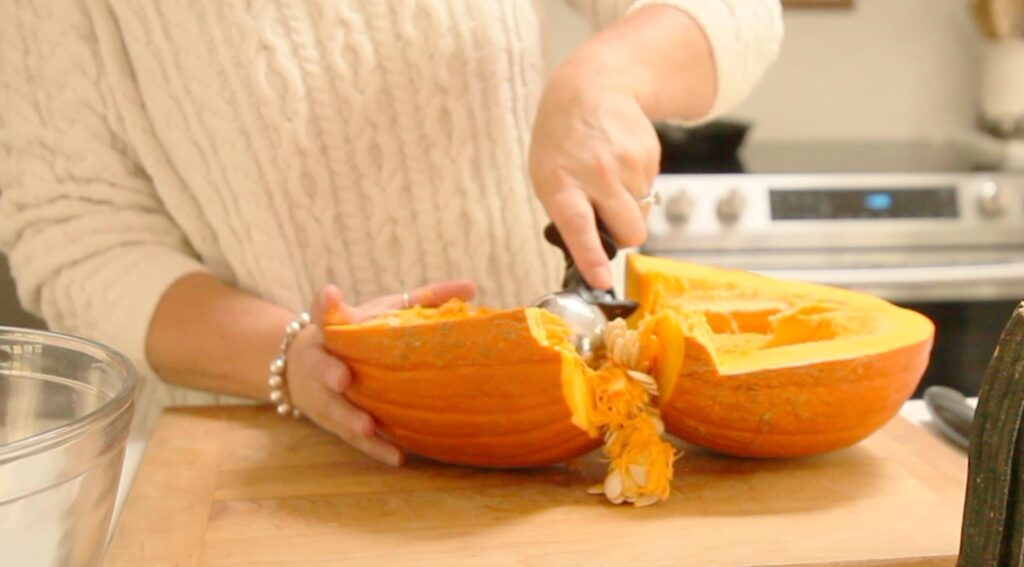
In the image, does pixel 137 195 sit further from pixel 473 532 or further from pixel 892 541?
pixel 892 541

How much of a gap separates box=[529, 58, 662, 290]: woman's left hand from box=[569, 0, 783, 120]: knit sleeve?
122 millimetres

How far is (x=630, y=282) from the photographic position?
33.6 inches

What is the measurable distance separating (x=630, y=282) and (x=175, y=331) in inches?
14.7

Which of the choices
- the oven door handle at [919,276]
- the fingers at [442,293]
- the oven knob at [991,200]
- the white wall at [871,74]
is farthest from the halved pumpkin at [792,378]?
the white wall at [871,74]

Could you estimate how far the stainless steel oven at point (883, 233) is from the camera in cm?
159

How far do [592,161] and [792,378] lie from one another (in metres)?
0.20

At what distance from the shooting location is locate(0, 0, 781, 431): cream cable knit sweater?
88cm

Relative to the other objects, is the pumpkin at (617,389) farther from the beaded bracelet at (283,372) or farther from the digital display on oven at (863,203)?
the digital display on oven at (863,203)

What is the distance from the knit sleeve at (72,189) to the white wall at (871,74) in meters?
1.37

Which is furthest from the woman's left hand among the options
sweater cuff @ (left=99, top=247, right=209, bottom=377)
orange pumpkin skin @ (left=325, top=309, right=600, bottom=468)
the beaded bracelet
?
sweater cuff @ (left=99, top=247, right=209, bottom=377)

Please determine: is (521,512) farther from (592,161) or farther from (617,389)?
(592,161)

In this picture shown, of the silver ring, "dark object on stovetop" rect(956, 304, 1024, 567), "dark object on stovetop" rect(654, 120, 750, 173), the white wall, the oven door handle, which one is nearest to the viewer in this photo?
"dark object on stovetop" rect(956, 304, 1024, 567)

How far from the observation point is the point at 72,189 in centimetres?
90

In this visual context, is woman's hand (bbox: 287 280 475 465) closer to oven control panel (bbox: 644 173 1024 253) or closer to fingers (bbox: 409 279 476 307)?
fingers (bbox: 409 279 476 307)
